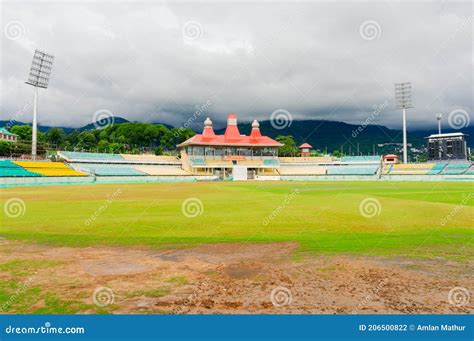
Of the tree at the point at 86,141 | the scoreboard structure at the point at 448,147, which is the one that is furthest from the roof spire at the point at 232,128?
the scoreboard structure at the point at 448,147

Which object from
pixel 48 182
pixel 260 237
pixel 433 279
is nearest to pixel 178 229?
pixel 260 237

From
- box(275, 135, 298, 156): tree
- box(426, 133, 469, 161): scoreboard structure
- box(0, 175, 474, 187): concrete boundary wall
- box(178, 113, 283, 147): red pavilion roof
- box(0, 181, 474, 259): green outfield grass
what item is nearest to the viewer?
box(0, 181, 474, 259): green outfield grass

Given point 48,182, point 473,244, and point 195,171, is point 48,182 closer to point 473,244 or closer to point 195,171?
point 195,171

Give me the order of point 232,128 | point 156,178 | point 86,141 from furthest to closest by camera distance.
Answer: point 86,141 < point 232,128 < point 156,178

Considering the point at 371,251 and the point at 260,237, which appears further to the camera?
the point at 260,237

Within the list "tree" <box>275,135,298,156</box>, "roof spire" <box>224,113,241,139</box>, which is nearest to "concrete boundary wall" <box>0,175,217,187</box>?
"roof spire" <box>224,113,241,139</box>

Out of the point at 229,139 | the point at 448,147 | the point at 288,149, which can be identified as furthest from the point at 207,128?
the point at 448,147

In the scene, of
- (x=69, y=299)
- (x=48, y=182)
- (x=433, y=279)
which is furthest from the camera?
(x=48, y=182)

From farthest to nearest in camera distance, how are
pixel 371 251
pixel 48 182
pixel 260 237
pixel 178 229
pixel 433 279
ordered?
pixel 48 182 < pixel 178 229 < pixel 260 237 < pixel 371 251 < pixel 433 279

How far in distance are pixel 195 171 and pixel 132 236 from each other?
67.2 m

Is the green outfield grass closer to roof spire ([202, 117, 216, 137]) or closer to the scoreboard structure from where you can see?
roof spire ([202, 117, 216, 137])

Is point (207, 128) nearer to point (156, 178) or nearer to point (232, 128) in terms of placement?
point (232, 128)

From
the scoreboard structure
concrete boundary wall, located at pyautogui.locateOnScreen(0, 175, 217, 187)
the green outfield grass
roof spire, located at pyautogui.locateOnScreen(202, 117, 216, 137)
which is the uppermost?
roof spire, located at pyautogui.locateOnScreen(202, 117, 216, 137)

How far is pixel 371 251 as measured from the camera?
29.0 ft
